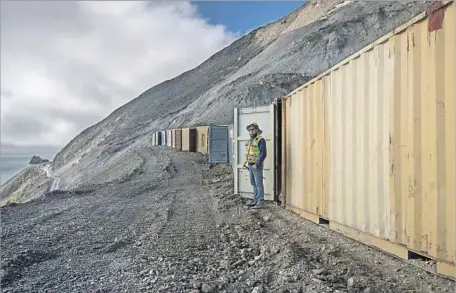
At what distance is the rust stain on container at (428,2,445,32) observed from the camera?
4023 millimetres

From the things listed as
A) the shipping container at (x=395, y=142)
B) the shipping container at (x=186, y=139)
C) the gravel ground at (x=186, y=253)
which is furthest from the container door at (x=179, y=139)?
the shipping container at (x=395, y=142)

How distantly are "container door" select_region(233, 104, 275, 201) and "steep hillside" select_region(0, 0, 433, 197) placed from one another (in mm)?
16042

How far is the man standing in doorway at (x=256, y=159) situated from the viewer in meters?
9.78

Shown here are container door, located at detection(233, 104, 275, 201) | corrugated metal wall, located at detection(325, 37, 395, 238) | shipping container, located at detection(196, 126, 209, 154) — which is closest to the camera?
corrugated metal wall, located at detection(325, 37, 395, 238)

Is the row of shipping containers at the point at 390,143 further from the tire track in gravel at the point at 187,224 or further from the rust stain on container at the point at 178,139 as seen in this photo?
the rust stain on container at the point at 178,139

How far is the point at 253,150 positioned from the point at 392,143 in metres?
5.17

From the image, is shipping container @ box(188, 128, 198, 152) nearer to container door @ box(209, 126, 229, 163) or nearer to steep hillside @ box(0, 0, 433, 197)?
steep hillside @ box(0, 0, 433, 197)

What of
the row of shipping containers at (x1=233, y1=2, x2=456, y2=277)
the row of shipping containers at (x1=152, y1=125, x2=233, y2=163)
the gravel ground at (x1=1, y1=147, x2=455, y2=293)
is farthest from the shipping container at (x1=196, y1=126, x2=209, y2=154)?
the row of shipping containers at (x1=233, y1=2, x2=456, y2=277)

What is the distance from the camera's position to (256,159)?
9.94 metres

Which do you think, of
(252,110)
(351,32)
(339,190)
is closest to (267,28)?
(351,32)

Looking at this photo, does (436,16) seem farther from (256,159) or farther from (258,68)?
(258,68)

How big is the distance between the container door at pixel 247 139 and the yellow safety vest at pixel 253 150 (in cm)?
52

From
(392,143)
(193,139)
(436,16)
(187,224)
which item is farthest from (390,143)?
(193,139)

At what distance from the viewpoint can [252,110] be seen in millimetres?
10625
